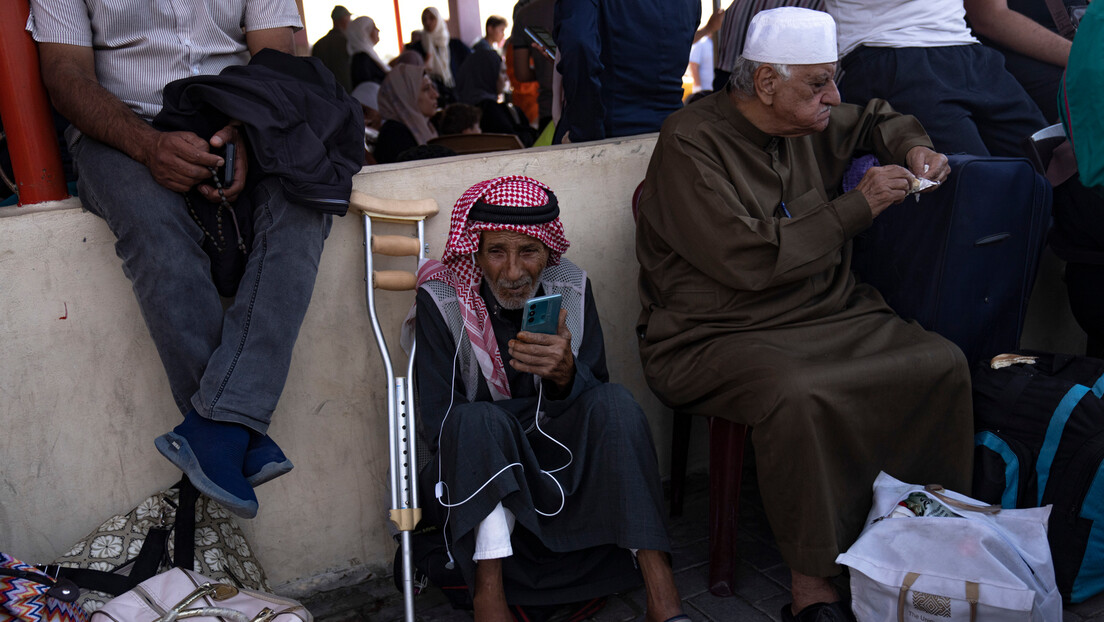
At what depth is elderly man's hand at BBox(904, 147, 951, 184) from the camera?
2.77 m

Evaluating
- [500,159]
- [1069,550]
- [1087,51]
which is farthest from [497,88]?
[1069,550]

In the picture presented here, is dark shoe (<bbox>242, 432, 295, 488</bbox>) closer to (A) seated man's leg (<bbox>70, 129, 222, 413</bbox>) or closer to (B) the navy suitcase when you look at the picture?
(A) seated man's leg (<bbox>70, 129, 222, 413</bbox>)

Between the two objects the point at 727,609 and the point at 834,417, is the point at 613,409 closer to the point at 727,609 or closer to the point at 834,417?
the point at 834,417

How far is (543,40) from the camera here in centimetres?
420

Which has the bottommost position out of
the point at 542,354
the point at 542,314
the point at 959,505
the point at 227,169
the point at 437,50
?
the point at 959,505

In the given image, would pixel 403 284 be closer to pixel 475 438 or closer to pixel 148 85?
pixel 475 438

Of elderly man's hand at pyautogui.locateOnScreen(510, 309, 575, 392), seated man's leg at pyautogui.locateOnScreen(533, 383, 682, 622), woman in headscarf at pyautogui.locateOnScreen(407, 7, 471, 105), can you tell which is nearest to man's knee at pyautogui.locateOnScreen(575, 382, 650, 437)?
seated man's leg at pyautogui.locateOnScreen(533, 383, 682, 622)

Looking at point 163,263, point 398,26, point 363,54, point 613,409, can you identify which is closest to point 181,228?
point 163,263

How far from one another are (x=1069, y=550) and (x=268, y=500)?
92.8 inches

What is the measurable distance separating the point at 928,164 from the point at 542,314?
1.36m

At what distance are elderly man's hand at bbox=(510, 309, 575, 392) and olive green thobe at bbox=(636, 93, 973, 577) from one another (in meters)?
0.46

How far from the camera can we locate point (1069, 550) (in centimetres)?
254

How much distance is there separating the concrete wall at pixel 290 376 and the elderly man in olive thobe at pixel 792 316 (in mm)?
380

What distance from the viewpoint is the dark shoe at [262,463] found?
7.22ft
